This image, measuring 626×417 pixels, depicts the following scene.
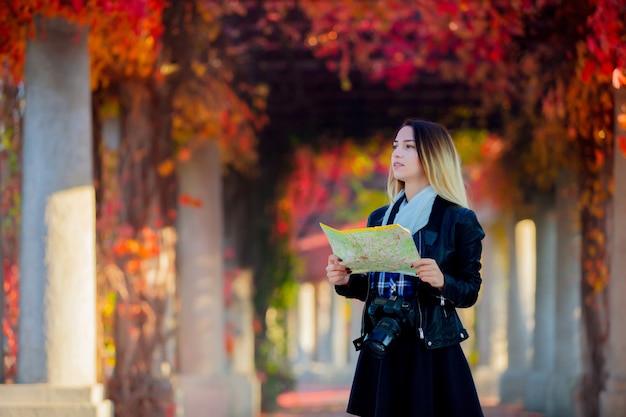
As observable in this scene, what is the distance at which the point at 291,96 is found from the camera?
13.6 metres

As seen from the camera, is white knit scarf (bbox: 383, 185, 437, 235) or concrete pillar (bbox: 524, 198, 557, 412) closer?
white knit scarf (bbox: 383, 185, 437, 235)

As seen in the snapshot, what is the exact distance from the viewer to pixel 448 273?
4.35 m

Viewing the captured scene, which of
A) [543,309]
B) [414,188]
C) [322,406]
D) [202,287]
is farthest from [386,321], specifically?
[322,406]

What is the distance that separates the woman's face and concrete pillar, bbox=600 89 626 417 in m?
3.68

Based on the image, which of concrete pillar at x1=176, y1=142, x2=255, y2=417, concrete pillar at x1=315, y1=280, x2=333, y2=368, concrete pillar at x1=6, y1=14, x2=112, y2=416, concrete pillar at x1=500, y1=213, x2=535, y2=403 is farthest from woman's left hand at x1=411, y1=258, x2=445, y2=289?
concrete pillar at x1=315, y1=280, x2=333, y2=368

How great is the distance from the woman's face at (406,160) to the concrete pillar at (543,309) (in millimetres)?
10143

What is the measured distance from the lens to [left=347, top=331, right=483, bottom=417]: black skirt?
421 cm

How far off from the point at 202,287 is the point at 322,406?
574 cm

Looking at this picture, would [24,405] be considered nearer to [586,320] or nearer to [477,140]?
[586,320]

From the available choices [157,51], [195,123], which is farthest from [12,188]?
[195,123]

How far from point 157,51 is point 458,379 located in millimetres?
4772

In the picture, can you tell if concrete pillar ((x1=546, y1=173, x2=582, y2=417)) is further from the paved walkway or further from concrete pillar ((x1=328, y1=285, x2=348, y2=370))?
concrete pillar ((x1=328, y1=285, x2=348, y2=370))

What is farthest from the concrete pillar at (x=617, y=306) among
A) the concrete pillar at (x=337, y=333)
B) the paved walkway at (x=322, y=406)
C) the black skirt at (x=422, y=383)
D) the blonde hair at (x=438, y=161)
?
the concrete pillar at (x=337, y=333)

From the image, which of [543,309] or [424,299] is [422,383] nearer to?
[424,299]
